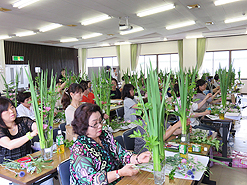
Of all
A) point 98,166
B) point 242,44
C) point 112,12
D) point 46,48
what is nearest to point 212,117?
point 98,166

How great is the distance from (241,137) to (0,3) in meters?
6.24

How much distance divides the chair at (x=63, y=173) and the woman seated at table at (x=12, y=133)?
18.8 inches

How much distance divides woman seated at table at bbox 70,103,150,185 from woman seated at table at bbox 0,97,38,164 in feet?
1.88

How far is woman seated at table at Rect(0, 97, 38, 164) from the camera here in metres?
1.95

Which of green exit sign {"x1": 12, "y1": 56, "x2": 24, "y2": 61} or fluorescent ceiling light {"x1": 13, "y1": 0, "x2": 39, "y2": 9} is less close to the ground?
fluorescent ceiling light {"x1": 13, "y1": 0, "x2": 39, "y2": 9}

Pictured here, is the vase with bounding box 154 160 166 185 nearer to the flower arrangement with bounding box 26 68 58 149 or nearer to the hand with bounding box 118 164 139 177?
the hand with bounding box 118 164 139 177

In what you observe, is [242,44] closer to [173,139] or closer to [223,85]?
[223,85]

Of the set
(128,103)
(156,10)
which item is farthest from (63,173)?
(156,10)

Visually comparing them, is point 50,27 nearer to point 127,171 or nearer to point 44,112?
point 44,112

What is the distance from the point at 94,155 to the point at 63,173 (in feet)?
0.98

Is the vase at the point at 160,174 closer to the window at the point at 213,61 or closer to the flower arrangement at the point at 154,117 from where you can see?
the flower arrangement at the point at 154,117

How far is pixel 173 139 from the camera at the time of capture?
7.85ft

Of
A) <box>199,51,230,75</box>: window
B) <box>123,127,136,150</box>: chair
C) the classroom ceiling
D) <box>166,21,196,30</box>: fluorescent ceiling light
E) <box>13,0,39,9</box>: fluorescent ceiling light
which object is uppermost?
<box>166,21,196,30</box>: fluorescent ceiling light

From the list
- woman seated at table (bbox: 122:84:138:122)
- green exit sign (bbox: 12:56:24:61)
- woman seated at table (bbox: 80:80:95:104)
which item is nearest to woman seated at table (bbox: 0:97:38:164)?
woman seated at table (bbox: 122:84:138:122)
